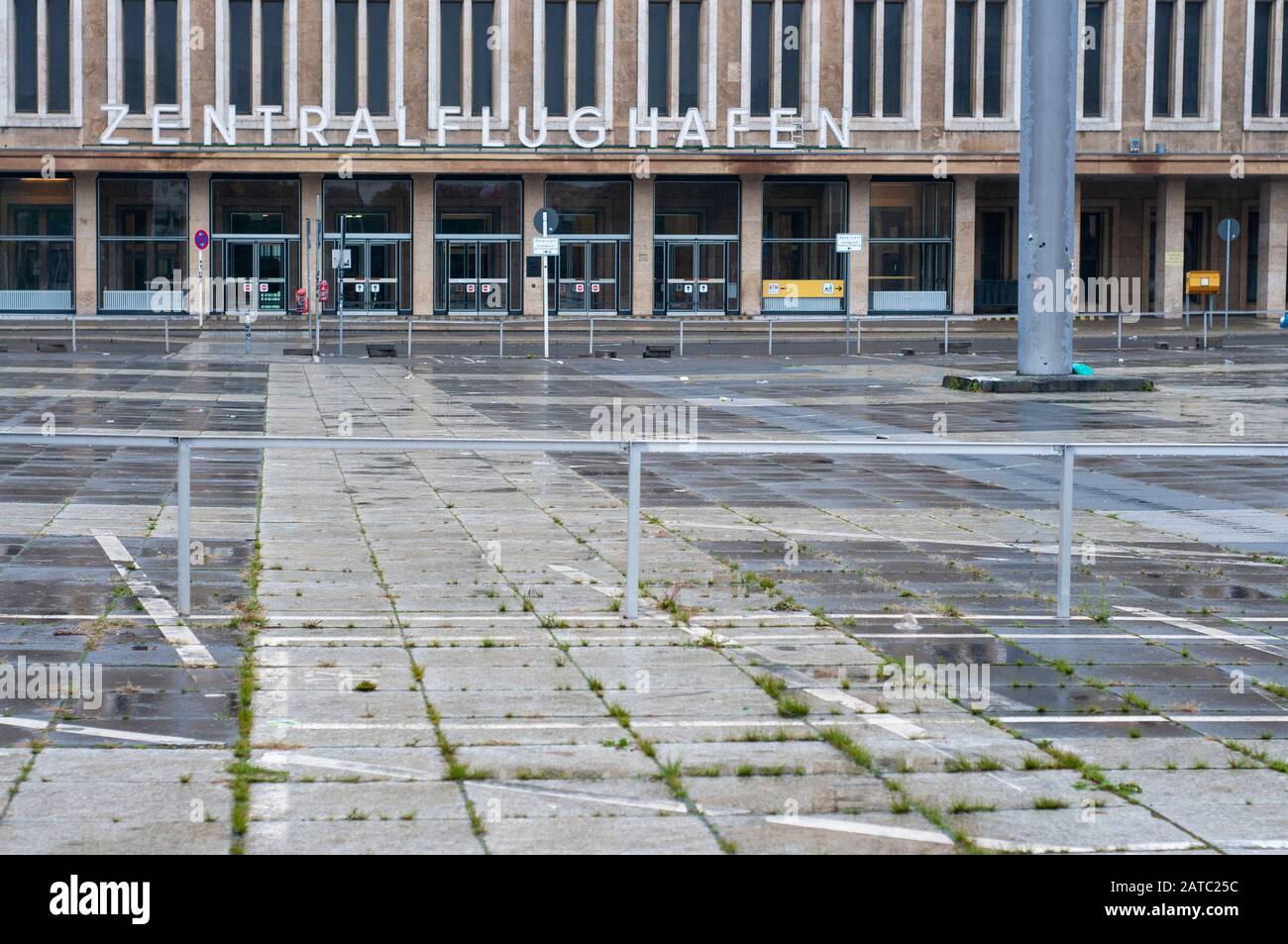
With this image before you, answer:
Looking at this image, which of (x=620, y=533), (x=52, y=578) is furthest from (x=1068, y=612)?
(x=52, y=578)

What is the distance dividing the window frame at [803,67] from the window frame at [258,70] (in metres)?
14.6

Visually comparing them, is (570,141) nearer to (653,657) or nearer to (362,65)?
(362,65)

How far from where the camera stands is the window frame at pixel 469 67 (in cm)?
5828

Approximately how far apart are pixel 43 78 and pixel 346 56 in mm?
9724

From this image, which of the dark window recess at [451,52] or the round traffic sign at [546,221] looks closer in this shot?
the round traffic sign at [546,221]

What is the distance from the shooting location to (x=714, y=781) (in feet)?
23.8

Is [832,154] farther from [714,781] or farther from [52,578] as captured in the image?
[714,781]

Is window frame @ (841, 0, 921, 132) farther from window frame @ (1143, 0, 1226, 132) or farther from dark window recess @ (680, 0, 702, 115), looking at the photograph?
window frame @ (1143, 0, 1226, 132)

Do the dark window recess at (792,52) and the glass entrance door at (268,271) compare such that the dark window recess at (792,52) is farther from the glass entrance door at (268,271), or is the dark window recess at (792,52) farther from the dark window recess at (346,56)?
the glass entrance door at (268,271)

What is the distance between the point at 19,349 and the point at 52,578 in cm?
3246

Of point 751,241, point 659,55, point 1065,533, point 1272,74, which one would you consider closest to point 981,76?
point 751,241

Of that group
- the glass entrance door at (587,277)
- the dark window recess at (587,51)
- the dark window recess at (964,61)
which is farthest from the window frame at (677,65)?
the dark window recess at (964,61)
